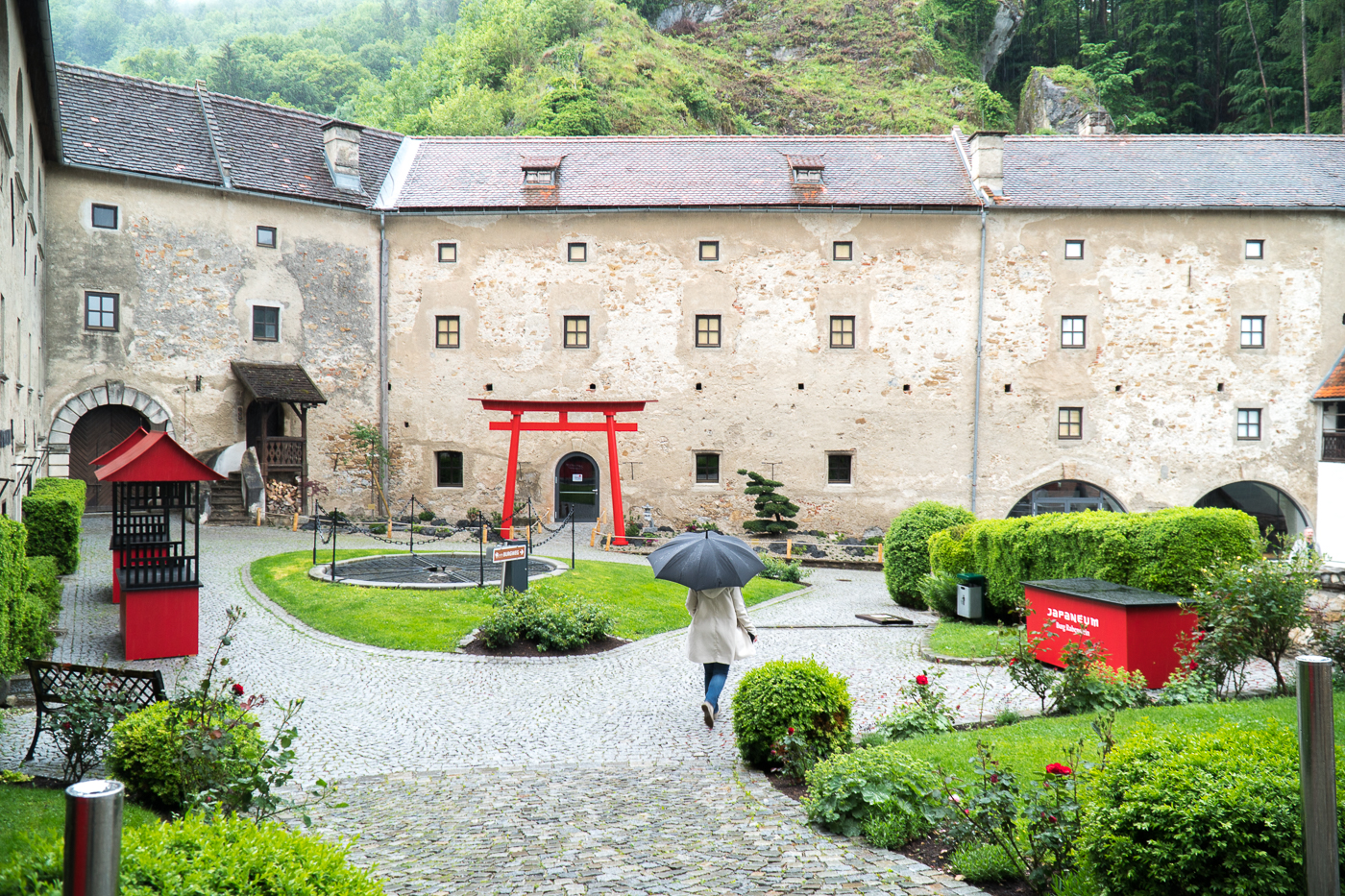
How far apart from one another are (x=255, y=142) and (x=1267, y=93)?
38.6 meters

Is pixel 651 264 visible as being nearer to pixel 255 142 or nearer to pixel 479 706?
pixel 255 142

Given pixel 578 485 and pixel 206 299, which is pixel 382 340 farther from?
pixel 578 485

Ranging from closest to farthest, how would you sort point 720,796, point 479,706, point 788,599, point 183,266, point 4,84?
point 720,796 → point 479,706 → point 4,84 → point 788,599 → point 183,266

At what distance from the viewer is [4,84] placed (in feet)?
37.7

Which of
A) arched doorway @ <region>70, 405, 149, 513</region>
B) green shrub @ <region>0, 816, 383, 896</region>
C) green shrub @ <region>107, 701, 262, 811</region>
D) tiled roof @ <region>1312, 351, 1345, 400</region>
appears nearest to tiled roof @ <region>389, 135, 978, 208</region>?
arched doorway @ <region>70, 405, 149, 513</region>

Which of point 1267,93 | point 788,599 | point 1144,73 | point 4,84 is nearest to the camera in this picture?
point 4,84

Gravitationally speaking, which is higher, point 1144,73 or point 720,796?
point 1144,73

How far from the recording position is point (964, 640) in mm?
12328

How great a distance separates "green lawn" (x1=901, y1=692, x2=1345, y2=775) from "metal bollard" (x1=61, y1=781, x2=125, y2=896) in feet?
17.4

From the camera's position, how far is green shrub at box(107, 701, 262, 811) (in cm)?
537

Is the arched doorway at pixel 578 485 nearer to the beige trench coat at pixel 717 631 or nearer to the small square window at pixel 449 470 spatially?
the small square window at pixel 449 470

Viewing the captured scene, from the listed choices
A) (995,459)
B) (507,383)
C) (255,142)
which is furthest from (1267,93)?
(255,142)

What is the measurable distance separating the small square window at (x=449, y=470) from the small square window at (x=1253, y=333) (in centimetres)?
2239

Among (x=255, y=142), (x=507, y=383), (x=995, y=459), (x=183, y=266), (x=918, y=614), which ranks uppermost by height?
(x=255, y=142)
